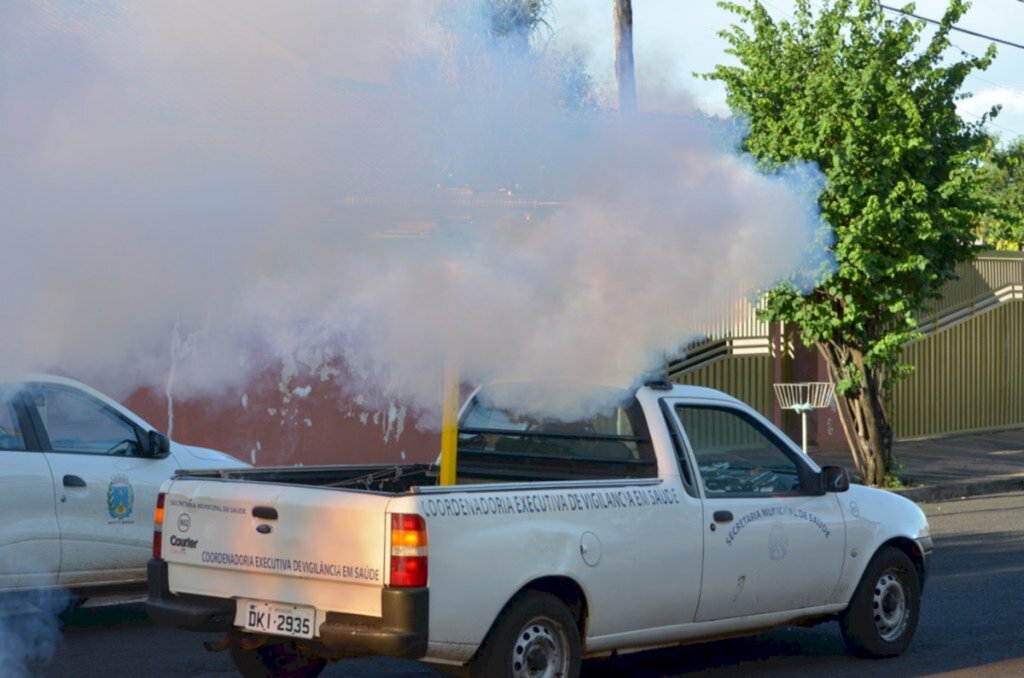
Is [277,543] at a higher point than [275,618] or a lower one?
higher

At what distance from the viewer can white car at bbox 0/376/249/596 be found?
847 centimetres

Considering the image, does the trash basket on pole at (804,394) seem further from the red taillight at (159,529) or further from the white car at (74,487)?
the red taillight at (159,529)

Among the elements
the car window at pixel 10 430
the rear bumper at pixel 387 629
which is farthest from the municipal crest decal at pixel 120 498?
the rear bumper at pixel 387 629

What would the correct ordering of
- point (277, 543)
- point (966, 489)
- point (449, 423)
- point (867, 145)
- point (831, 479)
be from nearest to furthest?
1. point (277, 543)
2. point (449, 423)
3. point (831, 479)
4. point (867, 145)
5. point (966, 489)

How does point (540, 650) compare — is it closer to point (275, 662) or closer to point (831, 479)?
point (275, 662)

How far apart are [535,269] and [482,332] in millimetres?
439

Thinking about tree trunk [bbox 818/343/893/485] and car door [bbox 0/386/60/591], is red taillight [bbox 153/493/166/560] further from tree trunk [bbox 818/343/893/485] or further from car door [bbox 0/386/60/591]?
tree trunk [bbox 818/343/893/485]

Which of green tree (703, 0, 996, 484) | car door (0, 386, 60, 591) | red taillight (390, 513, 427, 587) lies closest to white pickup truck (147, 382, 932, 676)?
red taillight (390, 513, 427, 587)

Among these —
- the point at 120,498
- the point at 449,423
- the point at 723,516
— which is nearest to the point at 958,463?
the point at 723,516

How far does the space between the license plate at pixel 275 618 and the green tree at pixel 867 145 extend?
10395 millimetres

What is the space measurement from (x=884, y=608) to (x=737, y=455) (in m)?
1.28

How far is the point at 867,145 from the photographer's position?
16156mm

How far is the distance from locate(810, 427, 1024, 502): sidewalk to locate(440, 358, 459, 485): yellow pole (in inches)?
425

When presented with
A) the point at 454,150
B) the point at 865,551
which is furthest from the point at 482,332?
the point at 865,551
